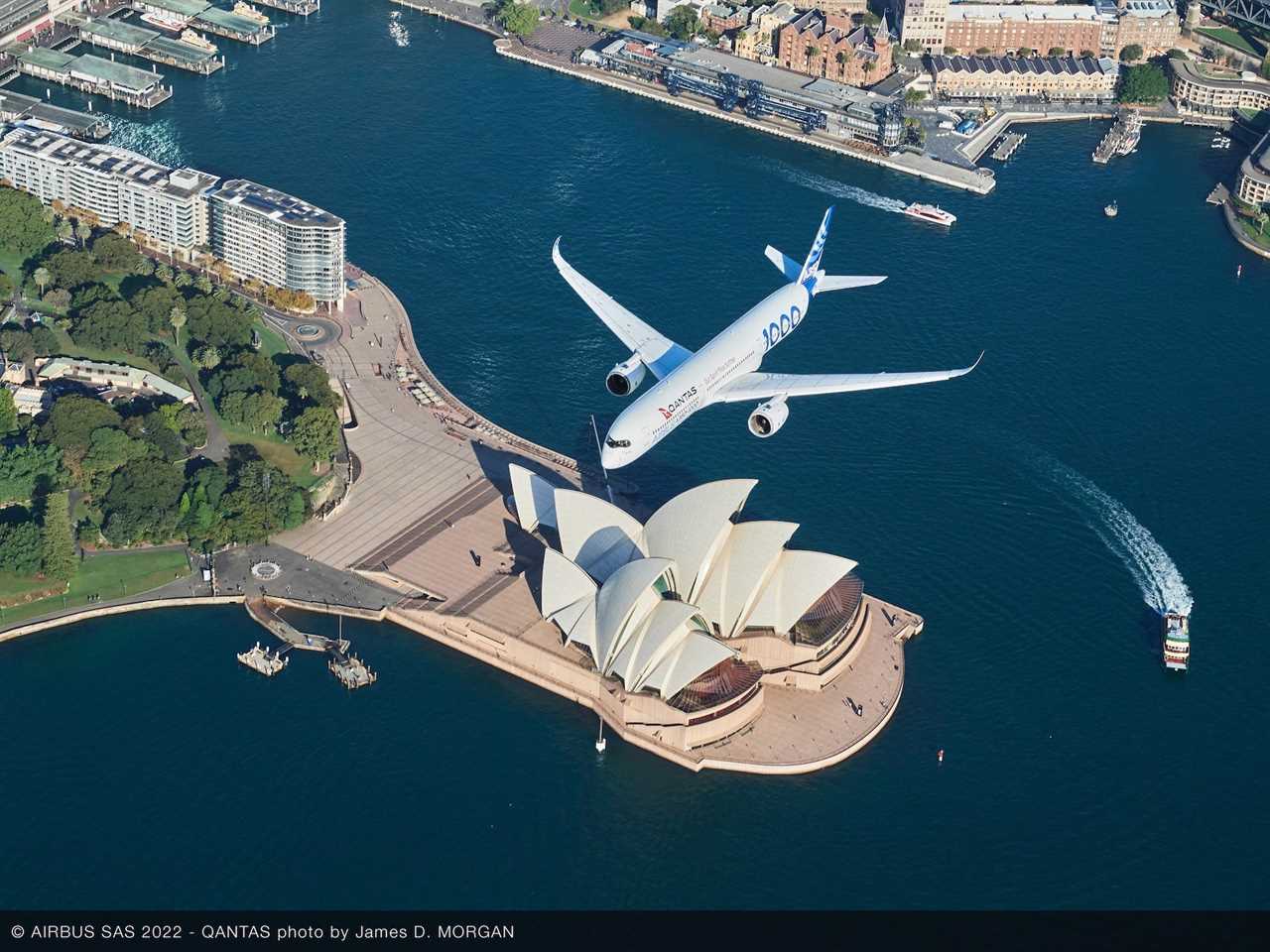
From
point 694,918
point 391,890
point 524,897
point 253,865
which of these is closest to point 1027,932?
point 694,918

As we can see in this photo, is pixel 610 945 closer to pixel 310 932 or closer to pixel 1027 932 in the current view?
pixel 310 932

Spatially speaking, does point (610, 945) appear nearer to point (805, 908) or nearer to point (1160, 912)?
point (805, 908)

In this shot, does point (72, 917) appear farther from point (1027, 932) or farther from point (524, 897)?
point (1027, 932)

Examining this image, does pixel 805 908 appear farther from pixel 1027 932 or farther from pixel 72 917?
pixel 72 917

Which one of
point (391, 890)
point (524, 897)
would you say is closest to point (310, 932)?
point (391, 890)

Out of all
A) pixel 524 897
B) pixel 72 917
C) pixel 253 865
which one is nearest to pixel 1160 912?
pixel 524 897
